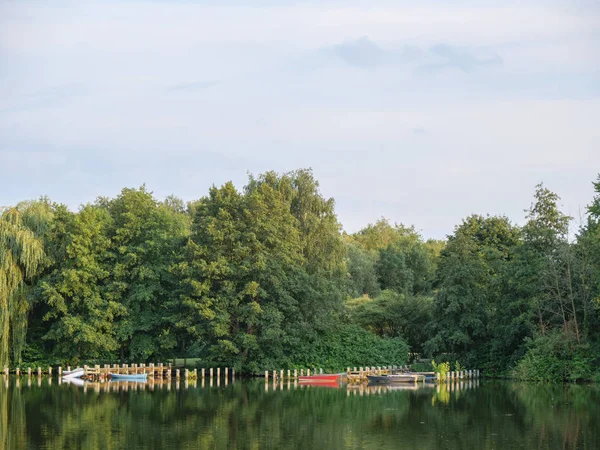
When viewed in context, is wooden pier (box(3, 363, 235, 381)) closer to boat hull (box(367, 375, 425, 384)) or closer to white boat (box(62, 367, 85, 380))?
white boat (box(62, 367, 85, 380))

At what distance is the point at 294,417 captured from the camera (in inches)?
1181

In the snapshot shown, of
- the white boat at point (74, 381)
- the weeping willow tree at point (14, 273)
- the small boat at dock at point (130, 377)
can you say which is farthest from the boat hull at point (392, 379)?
the weeping willow tree at point (14, 273)

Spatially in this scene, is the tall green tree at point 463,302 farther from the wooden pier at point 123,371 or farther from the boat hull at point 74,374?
the boat hull at point 74,374

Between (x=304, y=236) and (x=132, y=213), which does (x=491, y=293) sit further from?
(x=132, y=213)

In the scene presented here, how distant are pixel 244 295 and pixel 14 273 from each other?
14401 mm

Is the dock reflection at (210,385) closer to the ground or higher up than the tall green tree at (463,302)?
closer to the ground

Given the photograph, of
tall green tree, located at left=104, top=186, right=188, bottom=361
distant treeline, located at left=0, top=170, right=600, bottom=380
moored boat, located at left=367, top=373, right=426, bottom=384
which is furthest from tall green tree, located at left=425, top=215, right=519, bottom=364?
tall green tree, located at left=104, top=186, right=188, bottom=361

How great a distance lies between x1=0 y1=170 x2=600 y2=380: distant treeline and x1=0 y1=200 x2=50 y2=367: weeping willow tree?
0.08 meters

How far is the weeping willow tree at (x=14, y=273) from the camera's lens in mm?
48188

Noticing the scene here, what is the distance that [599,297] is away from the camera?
4231 centimetres

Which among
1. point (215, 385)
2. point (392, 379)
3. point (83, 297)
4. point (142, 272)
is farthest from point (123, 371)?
point (392, 379)

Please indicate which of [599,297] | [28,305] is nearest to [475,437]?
[599,297]

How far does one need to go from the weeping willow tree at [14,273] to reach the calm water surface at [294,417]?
5.48m

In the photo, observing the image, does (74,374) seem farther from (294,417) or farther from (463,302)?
(463,302)
